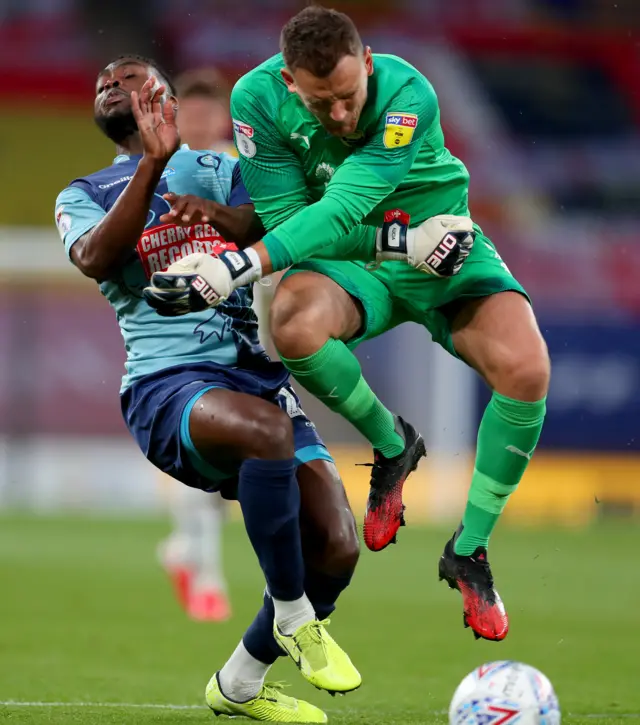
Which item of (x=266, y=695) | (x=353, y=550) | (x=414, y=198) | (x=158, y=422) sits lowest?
(x=266, y=695)

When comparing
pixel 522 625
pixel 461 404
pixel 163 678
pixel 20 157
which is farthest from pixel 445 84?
pixel 163 678

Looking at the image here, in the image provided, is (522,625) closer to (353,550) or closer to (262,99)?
(353,550)

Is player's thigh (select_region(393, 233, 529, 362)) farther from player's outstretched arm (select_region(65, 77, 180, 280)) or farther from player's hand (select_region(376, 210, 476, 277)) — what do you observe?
player's outstretched arm (select_region(65, 77, 180, 280))

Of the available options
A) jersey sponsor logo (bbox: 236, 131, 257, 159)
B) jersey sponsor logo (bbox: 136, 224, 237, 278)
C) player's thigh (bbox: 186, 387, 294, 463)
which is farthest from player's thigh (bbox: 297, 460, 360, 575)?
jersey sponsor logo (bbox: 236, 131, 257, 159)

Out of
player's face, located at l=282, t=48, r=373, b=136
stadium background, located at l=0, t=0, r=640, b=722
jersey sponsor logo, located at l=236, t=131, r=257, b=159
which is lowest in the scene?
stadium background, located at l=0, t=0, r=640, b=722

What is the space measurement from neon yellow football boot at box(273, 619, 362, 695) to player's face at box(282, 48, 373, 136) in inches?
62.0

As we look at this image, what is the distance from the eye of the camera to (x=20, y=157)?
1855 cm

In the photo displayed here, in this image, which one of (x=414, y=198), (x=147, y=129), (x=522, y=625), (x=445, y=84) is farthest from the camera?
(x=445, y=84)

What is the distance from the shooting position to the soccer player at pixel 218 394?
14.3ft

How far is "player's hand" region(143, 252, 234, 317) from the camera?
3.96 metres

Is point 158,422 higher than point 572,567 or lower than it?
higher

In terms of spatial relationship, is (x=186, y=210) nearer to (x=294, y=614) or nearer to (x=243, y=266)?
(x=243, y=266)

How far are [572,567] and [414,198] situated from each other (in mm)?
6892

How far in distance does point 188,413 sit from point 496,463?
3.53ft
